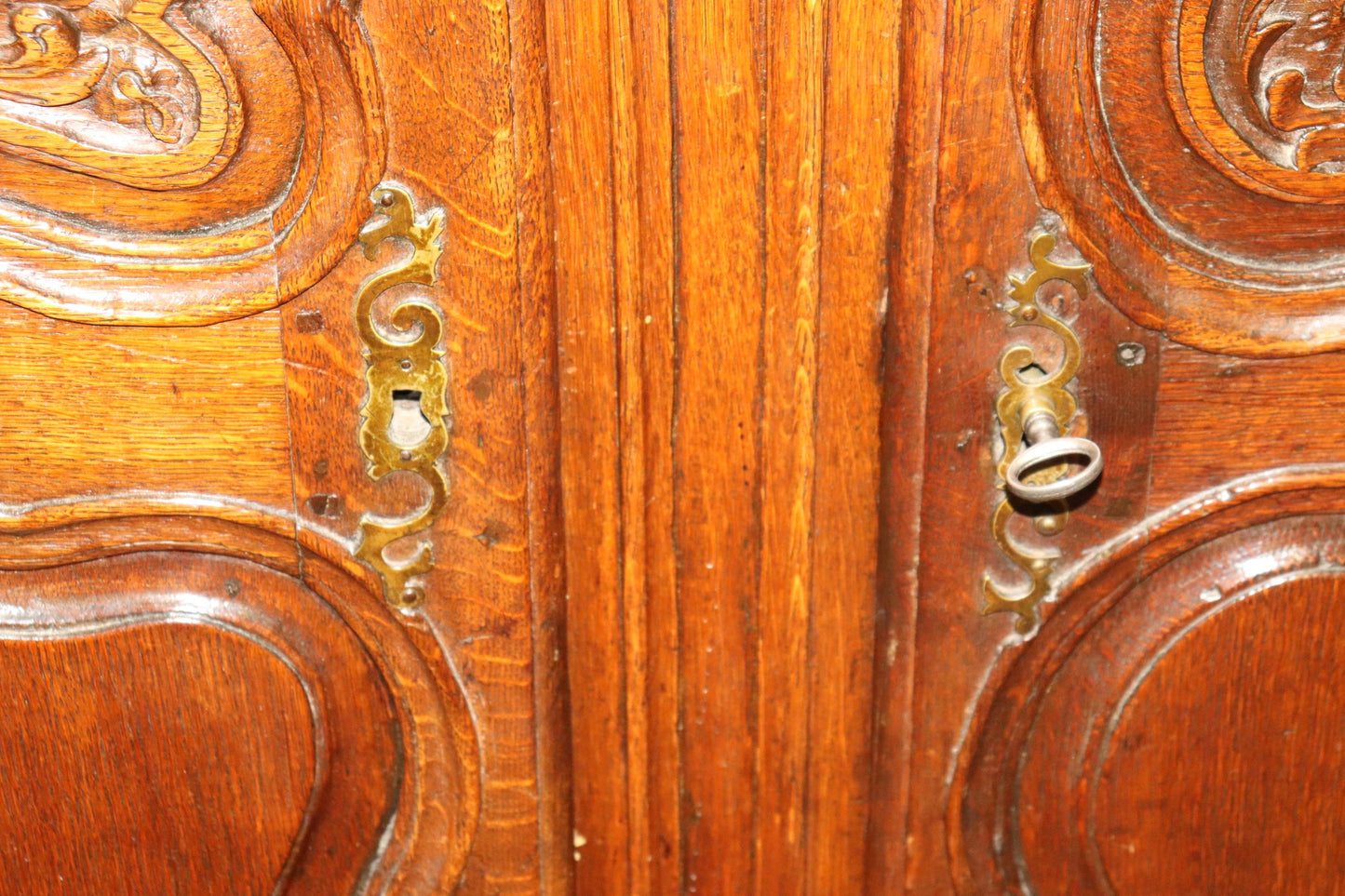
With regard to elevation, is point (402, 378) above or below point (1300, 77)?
below

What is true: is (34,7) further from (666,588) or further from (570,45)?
(666,588)

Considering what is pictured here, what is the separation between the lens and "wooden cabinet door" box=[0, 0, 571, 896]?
0.56 metres

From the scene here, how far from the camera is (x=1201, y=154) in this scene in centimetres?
59

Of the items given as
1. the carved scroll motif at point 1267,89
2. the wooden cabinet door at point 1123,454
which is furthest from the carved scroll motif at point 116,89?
the carved scroll motif at point 1267,89

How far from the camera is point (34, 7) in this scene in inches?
21.0

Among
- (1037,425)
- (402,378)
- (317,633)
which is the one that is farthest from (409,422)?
(1037,425)

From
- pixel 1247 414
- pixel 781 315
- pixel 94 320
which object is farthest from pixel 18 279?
pixel 1247 414

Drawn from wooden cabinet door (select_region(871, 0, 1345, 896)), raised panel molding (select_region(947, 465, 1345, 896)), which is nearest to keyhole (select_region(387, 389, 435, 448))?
wooden cabinet door (select_region(871, 0, 1345, 896))

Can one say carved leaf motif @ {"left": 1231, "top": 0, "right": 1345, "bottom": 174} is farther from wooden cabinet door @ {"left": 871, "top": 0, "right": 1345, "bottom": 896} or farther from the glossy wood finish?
the glossy wood finish

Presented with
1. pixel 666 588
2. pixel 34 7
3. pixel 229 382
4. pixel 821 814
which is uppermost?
pixel 34 7

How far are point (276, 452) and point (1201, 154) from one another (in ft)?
1.65

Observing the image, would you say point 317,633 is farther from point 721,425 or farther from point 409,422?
point 721,425

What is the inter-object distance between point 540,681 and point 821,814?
191 mm

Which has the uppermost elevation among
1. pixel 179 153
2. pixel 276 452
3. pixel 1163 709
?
pixel 179 153
